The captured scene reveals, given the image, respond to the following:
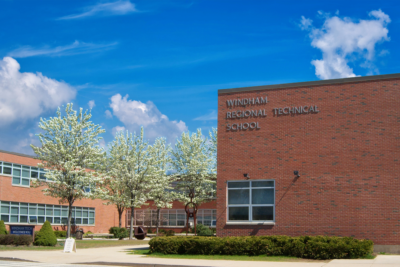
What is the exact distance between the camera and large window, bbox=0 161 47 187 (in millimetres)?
40438

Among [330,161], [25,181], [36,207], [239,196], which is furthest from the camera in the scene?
[36,207]

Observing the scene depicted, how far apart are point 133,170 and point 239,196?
18.9 metres

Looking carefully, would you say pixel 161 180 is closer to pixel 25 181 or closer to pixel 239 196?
pixel 25 181

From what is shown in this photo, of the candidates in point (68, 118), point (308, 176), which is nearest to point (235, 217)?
point (308, 176)

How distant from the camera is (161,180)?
43.7 m

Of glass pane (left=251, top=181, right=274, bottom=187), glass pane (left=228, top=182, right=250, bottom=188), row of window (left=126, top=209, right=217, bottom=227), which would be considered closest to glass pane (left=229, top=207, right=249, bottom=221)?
glass pane (left=228, top=182, right=250, bottom=188)

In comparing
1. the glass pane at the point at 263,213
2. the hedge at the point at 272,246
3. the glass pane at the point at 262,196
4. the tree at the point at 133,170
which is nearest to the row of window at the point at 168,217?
the tree at the point at 133,170

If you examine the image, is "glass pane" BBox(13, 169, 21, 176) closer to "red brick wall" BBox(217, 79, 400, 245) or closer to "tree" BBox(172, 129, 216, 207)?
"tree" BBox(172, 129, 216, 207)

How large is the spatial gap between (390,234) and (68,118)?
23.8 metres

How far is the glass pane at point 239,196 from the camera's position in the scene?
23586mm

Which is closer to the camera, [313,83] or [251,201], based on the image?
[313,83]

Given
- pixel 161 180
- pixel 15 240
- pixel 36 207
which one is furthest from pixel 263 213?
pixel 36 207

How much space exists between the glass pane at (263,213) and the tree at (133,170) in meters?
18.2

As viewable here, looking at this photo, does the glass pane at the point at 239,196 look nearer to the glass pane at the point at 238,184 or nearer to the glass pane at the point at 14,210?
the glass pane at the point at 238,184
